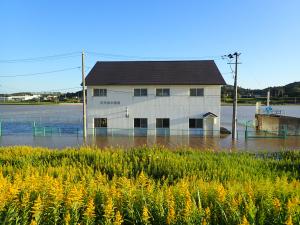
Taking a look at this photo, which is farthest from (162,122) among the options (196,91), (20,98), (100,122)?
(20,98)

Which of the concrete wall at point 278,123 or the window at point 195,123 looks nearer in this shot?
the window at point 195,123

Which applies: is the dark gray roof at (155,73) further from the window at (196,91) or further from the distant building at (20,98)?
the distant building at (20,98)

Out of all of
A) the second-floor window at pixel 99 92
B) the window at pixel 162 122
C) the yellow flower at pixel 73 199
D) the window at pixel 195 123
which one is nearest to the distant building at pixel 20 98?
the second-floor window at pixel 99 92

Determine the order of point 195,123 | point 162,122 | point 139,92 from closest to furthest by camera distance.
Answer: point 195,123 < point 162,122 < point 139,92

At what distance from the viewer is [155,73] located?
35.6 metres

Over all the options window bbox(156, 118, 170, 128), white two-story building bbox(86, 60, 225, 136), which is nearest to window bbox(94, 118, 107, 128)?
white two-story building bbox(86, 60, 225, 136)

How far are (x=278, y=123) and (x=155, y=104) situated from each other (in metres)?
Result: 16.0

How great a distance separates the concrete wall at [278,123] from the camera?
34.4 meters

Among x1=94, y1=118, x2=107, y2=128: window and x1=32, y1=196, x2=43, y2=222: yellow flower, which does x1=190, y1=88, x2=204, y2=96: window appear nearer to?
x1=94, y1=118, x2=107, y2=128: window

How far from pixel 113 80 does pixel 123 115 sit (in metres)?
4.14

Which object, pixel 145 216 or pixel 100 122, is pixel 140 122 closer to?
pixel 100 122

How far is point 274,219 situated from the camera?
4195 mm

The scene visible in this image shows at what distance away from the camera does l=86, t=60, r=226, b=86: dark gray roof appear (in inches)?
1333

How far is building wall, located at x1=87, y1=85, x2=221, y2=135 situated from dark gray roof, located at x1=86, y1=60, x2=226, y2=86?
2.07ft
